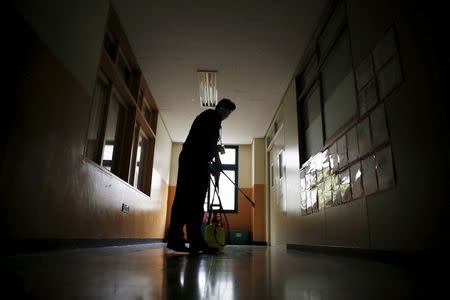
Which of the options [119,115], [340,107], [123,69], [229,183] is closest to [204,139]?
[340,107]

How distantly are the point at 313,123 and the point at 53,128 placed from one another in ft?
10.8

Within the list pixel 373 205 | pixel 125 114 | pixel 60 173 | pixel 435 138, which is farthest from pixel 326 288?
pixel 125 114

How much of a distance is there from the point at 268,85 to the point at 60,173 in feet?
13.3

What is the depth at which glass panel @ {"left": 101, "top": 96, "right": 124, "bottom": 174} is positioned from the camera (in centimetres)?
423

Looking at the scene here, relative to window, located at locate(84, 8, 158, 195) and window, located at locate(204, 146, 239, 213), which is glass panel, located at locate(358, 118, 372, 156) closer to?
window, located at locate(84, 8, 158, 195)

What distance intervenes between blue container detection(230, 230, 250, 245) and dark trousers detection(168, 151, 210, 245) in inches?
229

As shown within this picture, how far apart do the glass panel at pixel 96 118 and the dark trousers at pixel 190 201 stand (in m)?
1.53

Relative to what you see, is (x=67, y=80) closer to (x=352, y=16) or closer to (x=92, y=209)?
(x=92, y=209)

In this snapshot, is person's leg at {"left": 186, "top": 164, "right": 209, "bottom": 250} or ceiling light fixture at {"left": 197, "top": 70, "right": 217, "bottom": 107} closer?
person's leg at {"left": 186, "top": 164, "right": 209, "bottom": 250}

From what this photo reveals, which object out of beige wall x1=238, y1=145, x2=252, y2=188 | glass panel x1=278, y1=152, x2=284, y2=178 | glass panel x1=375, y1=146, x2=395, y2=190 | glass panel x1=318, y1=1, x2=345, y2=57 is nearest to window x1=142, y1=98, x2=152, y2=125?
glass panel x1=278, y1=152, x2=284, y2=178

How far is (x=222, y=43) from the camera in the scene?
4.22 metres

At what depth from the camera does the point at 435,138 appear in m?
1.57

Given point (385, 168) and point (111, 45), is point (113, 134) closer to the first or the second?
point (111, 45)

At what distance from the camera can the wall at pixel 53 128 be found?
1777 mm
